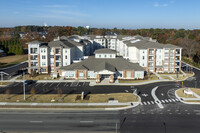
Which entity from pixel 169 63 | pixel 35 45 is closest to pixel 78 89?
pixel 35 45

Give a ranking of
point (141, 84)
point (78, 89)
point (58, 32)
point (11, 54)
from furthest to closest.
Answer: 1. point (58, 32)
2. point (11, 54)
3. point (141, 84)
4. point (78, 89)

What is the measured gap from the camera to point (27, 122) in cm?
3600

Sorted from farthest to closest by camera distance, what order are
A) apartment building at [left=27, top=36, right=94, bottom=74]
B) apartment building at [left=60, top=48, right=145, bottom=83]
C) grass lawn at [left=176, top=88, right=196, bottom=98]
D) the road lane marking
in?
apartment building at [left=27, top=36, right=94, bottom=74], apartment building at [left=60, top=48, right=145, bottom=83], grass lawn at [left=176, top=88, right=196, bottom=98], the road lane marking

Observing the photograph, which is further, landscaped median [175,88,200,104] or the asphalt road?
landscaped median [175,88,200,104]

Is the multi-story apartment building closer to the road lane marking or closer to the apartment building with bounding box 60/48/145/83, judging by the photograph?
the apartment building with bounding box 60/48/145/83

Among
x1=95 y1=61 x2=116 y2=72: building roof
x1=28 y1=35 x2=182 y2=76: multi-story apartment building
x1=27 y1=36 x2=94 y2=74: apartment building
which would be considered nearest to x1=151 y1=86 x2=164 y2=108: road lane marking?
x1=95 y1=61 x2=116 y2=72: building roof

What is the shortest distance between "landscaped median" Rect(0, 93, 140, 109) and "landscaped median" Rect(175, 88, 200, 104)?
430 inches

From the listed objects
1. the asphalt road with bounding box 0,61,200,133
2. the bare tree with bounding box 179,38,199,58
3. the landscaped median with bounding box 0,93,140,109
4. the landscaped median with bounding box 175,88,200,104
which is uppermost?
the bare tree with bounding box 179,38,199,58

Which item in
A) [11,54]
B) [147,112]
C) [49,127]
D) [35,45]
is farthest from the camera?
[11,54]

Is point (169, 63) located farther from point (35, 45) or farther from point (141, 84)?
point (35, 45)

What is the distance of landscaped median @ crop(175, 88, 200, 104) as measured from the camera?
47.6m

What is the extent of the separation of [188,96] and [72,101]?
2919 centimetres

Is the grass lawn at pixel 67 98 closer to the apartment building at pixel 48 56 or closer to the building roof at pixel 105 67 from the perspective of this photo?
the building roof at pixel 105 67

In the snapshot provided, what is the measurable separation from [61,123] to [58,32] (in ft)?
484
